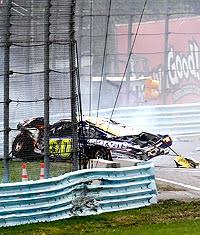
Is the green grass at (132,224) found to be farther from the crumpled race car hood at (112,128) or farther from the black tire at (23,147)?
the crumpled race car hood at (112,128)

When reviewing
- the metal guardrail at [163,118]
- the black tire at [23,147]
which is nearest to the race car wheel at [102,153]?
the black tire at [23,147]

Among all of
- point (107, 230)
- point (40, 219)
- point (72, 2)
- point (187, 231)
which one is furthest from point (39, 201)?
point (72, 2)

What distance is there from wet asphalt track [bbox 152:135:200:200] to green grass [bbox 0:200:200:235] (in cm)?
183

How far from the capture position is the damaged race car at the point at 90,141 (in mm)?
14281

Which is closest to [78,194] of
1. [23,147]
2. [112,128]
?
[23,147]

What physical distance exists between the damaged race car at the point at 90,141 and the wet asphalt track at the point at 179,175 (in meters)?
0.66

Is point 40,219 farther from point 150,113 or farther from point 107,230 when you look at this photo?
point 150,113

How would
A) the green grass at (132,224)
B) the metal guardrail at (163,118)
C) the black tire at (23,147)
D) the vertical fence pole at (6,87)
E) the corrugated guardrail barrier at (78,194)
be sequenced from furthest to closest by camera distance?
the metal guardrail at (163,118)
the black tire at (23,147)
the vertical fence pole at (6,87)
the corrugated guardrail barrier at (78,194)
the green grass at (132,224)

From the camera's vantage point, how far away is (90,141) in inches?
748

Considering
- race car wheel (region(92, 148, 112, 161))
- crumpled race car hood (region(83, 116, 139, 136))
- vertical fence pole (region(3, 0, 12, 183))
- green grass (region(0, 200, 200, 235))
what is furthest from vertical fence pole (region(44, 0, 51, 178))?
crumpled race car hood (region(83, 116, 139, 136))

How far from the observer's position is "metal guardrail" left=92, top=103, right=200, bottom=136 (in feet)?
94.7

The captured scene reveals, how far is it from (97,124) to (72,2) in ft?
25.7

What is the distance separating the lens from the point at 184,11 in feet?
97.2

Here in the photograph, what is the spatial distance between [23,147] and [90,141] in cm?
470
